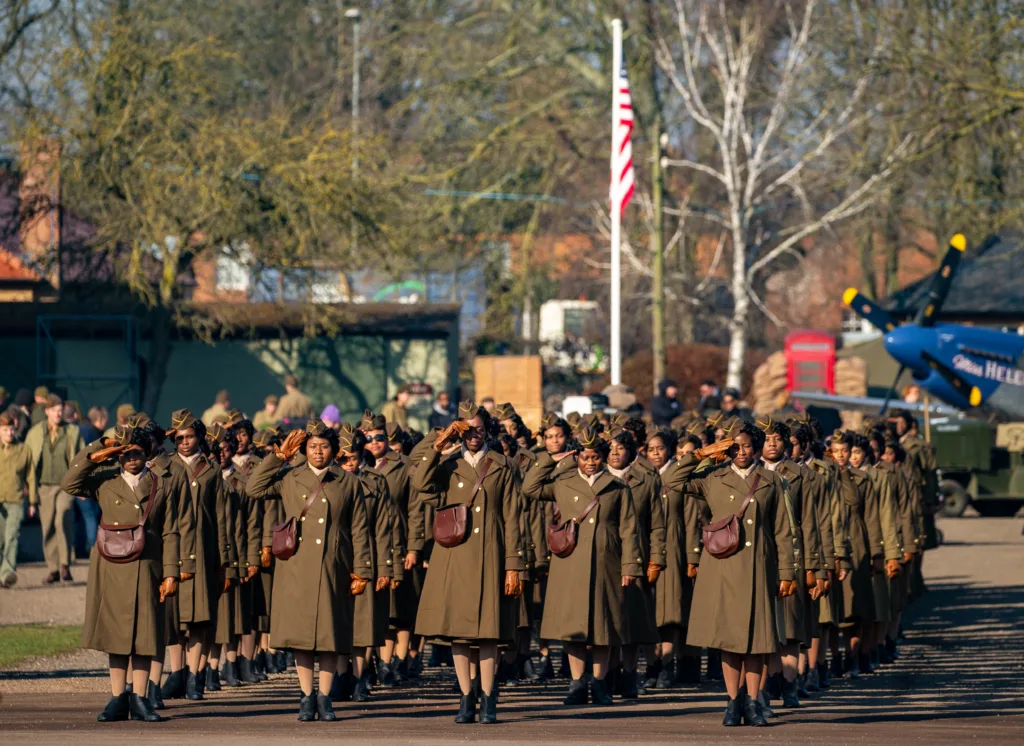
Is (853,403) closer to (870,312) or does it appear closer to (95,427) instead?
(870,312)

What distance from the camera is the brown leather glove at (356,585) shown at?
441 inches

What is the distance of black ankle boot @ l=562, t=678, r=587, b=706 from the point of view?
476 inches

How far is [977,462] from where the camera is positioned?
95.2 ft

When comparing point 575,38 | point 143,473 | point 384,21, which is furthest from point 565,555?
point 384,21

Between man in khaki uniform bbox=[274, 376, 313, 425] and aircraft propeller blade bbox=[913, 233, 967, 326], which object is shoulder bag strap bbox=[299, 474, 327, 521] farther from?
aircraft propeller blade bbox=[913, 233, 967, 326]

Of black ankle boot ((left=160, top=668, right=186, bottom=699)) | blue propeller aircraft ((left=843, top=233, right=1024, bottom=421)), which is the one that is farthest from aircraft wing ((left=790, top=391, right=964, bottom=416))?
black ankle boot ((left=160, top=668, right=186, bottom=699))

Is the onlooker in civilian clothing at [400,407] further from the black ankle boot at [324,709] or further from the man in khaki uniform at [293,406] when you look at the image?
the black ankle boot at [324,709]

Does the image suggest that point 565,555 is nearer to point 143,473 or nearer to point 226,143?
point 143,473

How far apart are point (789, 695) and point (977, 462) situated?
57.6 feet

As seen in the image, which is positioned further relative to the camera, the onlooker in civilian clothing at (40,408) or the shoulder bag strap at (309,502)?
the onlooker in civilian clothing at (40,408)

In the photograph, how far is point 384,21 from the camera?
50.0m

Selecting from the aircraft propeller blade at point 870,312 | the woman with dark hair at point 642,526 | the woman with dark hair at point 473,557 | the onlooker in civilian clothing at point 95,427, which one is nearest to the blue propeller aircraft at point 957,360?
the aircraft propeller blade at point 870,312

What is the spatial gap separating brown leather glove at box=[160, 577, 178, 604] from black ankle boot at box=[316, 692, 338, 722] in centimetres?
105

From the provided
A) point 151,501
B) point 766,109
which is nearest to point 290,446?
point 151,501
